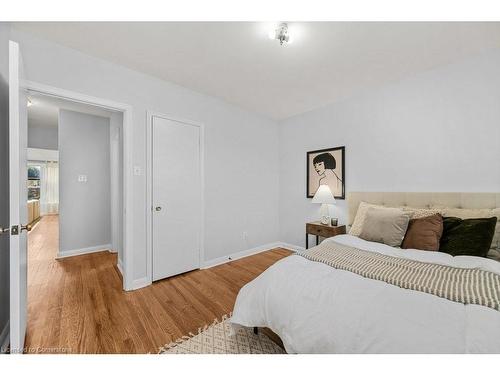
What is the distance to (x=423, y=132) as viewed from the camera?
2504 millimetres

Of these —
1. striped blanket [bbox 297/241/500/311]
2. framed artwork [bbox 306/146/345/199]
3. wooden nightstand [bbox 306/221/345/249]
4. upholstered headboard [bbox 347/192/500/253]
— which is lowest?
wooden nightstand [bbox 306/221/345/249]

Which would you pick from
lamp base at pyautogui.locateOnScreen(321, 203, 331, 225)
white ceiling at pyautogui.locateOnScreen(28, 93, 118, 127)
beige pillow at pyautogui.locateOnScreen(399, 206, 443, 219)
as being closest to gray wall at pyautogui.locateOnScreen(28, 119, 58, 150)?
white ceiling at pyautogui.locateOnScreen(28, 93, 118, 127)

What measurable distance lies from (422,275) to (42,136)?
317 inches

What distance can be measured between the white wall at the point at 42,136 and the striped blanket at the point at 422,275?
718 centimetres

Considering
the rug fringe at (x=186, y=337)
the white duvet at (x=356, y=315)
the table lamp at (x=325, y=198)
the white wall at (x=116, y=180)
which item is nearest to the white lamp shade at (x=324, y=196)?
the table lamp at (x=325, y=198)

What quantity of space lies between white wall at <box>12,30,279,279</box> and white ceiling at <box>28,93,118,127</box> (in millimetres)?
792

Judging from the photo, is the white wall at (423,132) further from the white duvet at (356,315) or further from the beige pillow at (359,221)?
the white duvet at (356,315)

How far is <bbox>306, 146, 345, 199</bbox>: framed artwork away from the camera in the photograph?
128 inches

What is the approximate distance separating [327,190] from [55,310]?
330 cm

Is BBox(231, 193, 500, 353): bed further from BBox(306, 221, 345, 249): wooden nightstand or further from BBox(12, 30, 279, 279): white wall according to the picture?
BBox(12, 30, 279, 279): white wall

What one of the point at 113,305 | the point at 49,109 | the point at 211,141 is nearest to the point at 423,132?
the point at 211,141

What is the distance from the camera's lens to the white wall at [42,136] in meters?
5.57

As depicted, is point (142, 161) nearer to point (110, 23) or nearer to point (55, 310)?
point (110, 23)

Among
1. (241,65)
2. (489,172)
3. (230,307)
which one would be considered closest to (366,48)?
(241,65)
